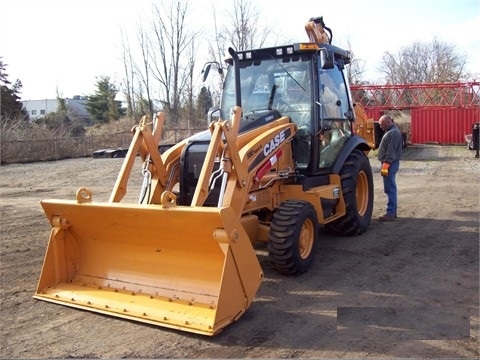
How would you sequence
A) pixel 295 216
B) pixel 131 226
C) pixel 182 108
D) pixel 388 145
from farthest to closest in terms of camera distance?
pixel 182 108
pixel 388 145
pixel 295 216
pixel 131 226

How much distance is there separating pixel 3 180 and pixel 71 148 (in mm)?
9072

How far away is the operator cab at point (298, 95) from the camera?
643 centimetres

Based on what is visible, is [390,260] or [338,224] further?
[338,224]

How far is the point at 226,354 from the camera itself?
12.6ft

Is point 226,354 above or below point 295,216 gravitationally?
below

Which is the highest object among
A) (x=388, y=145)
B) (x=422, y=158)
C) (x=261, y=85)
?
(x=261, y=85)

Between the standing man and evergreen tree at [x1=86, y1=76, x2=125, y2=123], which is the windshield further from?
evergreen tree at [x1=86, y1=76, x2=125, y2=123]

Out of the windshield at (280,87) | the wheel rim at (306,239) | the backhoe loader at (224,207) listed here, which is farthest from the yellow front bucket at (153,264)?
the windshield at (280,87)

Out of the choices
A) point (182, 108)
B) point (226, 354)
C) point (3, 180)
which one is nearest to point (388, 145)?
point (226, 354)

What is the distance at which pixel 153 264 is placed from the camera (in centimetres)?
491

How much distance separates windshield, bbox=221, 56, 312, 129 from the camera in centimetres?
649

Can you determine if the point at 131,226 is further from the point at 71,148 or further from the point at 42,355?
the point at 71,148

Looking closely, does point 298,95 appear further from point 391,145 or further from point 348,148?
point 391,145

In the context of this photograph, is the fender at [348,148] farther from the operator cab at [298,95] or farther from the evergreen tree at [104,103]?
the evergreen tree at [104,103]
